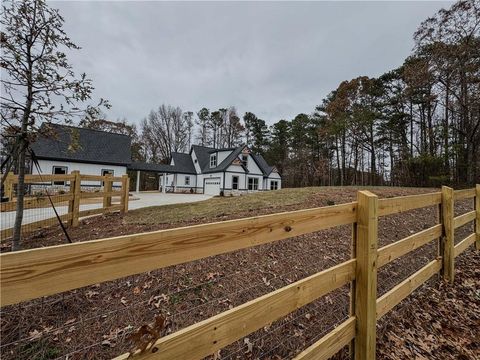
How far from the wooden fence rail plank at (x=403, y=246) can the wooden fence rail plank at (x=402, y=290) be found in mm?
348

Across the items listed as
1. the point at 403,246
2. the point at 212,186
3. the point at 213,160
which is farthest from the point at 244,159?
the point at 403,246

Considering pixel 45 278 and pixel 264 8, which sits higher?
pixel 264 8

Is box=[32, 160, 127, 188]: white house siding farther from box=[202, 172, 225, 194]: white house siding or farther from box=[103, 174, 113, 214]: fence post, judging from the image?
box=[103, 174, 113, 214]: fence post

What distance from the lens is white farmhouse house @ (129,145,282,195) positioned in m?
25.1

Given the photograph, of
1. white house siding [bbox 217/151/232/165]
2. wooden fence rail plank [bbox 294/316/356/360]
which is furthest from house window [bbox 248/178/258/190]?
wooden fence rail plank [bbox 294/316/356/360]

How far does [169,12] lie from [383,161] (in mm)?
26403

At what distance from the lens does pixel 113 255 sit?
955mm

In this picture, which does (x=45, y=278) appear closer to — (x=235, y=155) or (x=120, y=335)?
(x=120, y=335)

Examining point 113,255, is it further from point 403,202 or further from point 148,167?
point 148,167

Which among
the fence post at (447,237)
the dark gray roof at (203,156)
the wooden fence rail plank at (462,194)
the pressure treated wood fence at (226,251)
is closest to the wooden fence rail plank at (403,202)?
the pressure treated wood fence at (226,251)

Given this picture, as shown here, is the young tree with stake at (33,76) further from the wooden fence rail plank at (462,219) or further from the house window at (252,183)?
the house window at (252,183)

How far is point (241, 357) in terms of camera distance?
82.7 inches

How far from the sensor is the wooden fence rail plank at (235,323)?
103 centimetres

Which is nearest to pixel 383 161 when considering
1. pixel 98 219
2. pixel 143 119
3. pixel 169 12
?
pixel 169 12
